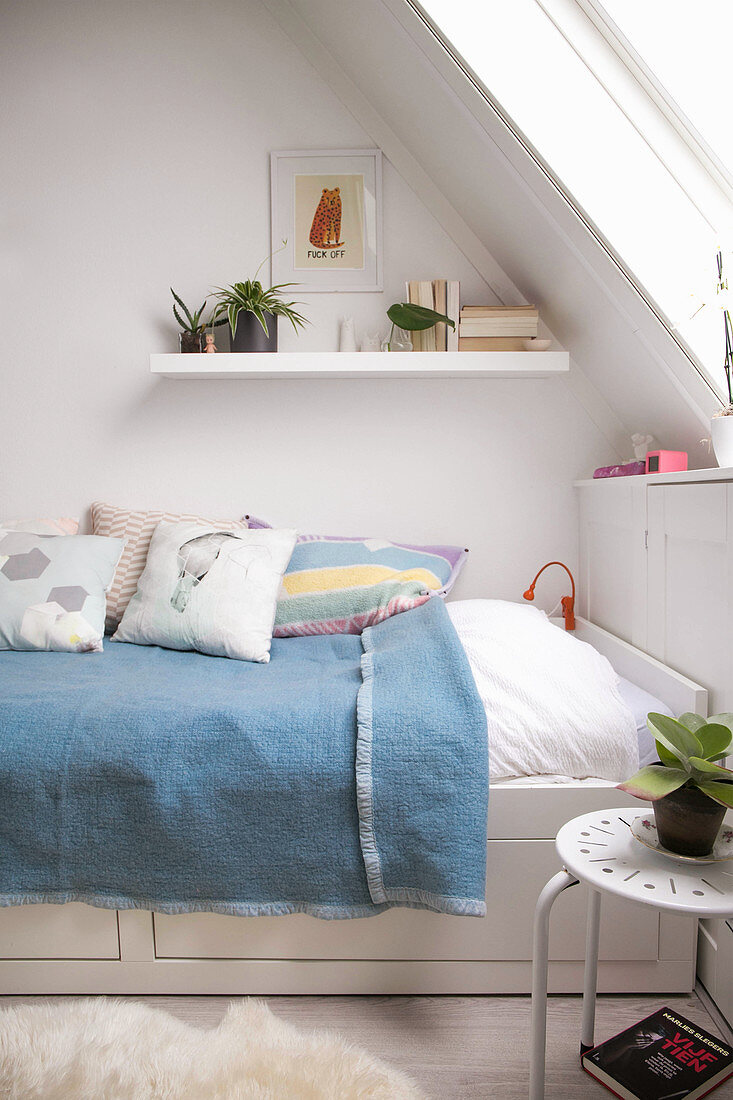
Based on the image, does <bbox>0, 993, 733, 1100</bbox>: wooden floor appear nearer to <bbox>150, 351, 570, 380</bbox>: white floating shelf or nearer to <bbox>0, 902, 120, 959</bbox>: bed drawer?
<bbox>0, 902, 120, 959</bbox>: bed drawer

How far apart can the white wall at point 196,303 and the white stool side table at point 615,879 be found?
152 centimetres

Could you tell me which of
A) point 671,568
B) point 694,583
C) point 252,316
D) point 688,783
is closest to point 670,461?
point 671,568

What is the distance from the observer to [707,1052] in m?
1.35

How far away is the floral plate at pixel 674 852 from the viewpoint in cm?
113

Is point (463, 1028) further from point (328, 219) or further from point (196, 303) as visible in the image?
point (328, 219)

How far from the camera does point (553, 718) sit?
5.19 feet

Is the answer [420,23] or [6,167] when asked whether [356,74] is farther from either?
[6,167]

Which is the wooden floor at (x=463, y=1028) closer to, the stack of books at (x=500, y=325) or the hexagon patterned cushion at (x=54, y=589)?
the hexagon patterned cushion at (x=54, y=589)

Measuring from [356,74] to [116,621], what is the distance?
1820 mm

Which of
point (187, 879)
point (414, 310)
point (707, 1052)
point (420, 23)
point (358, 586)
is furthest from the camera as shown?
point (414, 310)

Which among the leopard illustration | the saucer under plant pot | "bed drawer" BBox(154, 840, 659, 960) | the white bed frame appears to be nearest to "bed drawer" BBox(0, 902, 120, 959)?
the white bed frame

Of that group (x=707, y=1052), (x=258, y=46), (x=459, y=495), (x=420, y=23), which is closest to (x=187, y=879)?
(x=707, y=1052)

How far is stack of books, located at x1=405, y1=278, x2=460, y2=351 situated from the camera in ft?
8.24

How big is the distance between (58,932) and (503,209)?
6.79ft
